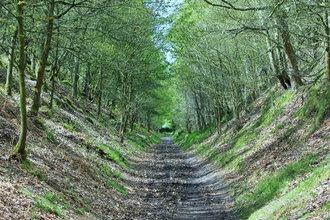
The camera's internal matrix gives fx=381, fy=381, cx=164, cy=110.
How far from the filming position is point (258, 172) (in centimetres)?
1598

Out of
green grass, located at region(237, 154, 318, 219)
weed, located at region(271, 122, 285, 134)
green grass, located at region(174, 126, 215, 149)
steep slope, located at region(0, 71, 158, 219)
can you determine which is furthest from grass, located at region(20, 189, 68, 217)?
green grass, located at region(174, 126, 215, 149)

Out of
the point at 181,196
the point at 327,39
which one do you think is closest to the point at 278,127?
the point at 327,39

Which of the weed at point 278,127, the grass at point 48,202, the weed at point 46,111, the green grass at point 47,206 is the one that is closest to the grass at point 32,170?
the grass at point 48,202

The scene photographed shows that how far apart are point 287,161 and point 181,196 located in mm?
4780

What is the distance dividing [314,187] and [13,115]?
12359mm

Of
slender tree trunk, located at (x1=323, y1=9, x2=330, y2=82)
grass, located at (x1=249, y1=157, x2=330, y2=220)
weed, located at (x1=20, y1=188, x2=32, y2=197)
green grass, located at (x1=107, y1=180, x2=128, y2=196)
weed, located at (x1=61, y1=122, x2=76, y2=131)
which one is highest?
slender tree trunk, located at (x1=323, y1=9, x2=330, y2=82)

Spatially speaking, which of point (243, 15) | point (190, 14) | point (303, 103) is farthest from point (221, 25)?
point (303, 103)

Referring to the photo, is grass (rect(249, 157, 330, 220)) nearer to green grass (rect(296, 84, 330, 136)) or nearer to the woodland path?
the woodland path

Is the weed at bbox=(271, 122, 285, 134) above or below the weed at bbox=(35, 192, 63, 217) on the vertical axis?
above

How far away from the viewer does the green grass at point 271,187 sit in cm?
1262

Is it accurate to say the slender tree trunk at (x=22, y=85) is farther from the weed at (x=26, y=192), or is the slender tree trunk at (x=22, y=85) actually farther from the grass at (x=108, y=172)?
the grass at (x=108, y=172)

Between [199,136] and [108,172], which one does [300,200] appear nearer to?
[108,172]

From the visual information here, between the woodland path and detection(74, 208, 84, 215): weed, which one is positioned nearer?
detection(74, 208, 84, 215): weed

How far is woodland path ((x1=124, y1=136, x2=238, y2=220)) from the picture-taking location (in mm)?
13516
